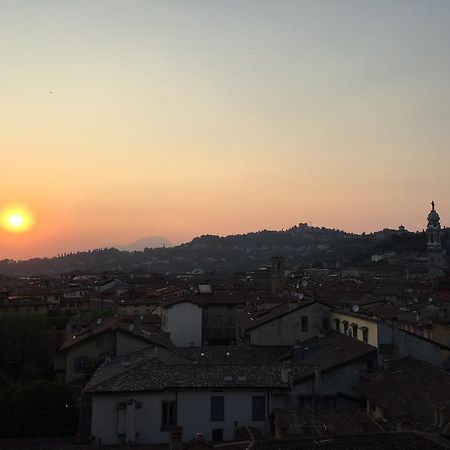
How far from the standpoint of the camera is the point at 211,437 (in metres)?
25.8

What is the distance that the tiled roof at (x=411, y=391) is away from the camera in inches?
803

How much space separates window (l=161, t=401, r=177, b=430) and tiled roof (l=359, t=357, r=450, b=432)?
7940mm

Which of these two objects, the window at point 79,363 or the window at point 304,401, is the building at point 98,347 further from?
the window at point 304,401

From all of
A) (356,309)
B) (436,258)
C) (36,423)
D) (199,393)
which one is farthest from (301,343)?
(436,258)

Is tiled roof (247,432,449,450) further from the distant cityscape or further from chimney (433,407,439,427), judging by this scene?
chimney (433,407,439,427)

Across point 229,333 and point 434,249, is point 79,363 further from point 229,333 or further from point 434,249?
point 434,249

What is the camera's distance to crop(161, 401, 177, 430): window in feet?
83.8

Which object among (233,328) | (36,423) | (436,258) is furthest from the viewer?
(436,258)

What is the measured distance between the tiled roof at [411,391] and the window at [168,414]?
313 inches

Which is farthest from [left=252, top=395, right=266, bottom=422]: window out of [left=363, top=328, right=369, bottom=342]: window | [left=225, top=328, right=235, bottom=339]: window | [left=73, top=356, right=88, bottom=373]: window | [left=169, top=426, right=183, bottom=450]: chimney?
[left=225, top=328, right=235, bottom=339]: window

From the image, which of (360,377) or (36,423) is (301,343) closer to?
(360,377)

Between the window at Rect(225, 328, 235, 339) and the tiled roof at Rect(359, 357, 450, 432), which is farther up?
the tiled roof at Rect(359, 357, 450, 432)

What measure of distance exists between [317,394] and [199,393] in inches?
205

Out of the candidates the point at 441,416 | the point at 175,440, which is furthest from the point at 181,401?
the point at 441,416
